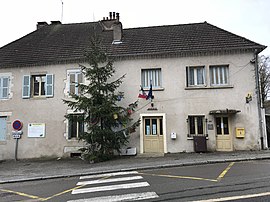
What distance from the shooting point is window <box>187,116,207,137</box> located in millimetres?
13302

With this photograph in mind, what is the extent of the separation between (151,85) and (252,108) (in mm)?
5978

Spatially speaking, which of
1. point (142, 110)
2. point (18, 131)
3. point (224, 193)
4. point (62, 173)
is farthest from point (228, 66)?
point (18, 131)

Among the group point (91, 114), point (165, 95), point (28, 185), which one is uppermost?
point (165, 95)

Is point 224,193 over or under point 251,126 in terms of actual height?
under

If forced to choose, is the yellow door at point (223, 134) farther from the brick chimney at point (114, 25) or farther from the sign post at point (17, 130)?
the sign post at point (17, 130)

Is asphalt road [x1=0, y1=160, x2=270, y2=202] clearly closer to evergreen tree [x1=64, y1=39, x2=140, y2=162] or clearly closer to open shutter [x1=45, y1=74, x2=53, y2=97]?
evergreen tree [x1=64, y1=39, x2=140, y2=162]

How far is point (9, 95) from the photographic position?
14984mm

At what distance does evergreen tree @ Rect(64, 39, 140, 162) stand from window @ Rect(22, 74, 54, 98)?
2700 millimetres

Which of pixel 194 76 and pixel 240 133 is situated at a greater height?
pixel 194 76

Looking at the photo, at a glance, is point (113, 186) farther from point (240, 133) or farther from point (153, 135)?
point (240, 133)

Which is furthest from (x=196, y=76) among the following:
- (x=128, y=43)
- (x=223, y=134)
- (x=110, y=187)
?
(x=110, y=187)

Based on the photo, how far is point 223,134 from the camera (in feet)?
43.1

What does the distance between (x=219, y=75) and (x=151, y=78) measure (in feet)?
13.7

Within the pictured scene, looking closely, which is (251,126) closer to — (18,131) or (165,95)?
(165,95)
